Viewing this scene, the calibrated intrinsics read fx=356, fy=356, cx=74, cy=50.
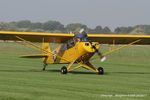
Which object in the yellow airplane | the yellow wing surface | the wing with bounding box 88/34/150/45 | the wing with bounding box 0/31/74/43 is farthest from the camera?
the wing with bounding box 88/34/150/45

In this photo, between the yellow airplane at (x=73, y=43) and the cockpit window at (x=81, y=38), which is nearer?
the yellow airplane at (x=73, y=43)

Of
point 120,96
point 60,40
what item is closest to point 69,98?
point 120,96

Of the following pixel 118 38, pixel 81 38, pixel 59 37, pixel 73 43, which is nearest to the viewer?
pixel 81 38

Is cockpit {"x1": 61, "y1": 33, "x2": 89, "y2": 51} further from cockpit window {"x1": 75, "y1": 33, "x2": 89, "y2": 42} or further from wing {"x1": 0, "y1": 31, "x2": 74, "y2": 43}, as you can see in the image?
wing {"x1": 0, "y1": 31, "x2": 74, "y2": 43}

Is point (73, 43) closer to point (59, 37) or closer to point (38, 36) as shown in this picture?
point (59, 37)

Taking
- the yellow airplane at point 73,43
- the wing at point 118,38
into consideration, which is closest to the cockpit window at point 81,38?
the yellow airplane at point 73,43

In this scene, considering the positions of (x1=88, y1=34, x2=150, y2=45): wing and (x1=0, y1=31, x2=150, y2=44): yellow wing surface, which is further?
(x1=88, y1=34, x2=150, y2=45): wing

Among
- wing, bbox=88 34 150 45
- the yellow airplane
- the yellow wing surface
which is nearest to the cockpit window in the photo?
the yellow airplane

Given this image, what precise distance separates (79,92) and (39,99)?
5.87ft

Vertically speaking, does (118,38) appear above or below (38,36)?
below

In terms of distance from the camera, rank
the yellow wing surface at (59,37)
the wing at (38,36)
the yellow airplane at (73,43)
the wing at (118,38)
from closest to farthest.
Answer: the yellow airplane at (73,43), the wing at (38,36), the yellow wing surface at (59,37), the wing at (118,38)

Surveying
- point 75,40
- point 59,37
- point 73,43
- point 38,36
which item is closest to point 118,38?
point 73,43

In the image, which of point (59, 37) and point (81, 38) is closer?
point (81, 38)

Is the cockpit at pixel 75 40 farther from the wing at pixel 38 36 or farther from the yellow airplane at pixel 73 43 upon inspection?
the wing at pixel 38 36
